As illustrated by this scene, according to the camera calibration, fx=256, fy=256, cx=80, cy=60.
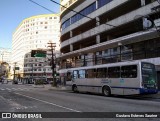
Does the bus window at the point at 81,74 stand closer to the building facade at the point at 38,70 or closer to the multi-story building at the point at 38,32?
the building facade at the point at 38,70

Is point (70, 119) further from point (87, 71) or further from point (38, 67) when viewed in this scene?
point (38, 67)

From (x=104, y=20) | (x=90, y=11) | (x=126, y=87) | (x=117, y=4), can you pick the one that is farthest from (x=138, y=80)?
(x=90, y=11)

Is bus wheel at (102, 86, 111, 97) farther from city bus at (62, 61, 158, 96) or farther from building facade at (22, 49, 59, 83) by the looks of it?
building facade at (22, 49, 59, 83)

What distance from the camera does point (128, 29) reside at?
3844cm

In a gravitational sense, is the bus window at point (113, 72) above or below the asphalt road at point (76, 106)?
above

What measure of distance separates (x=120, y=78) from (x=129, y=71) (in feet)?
4.27

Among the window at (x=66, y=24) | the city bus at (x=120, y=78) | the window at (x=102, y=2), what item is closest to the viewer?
the city bus at (x=120, y=78)

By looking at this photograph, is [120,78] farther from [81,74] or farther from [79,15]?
[79,15]

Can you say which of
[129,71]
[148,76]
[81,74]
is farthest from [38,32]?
[148,76]

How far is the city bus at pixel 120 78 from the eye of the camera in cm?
2095

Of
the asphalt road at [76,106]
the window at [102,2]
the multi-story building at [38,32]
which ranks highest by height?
the multi-story building at [38,32]

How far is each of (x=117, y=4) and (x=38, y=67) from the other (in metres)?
93.1

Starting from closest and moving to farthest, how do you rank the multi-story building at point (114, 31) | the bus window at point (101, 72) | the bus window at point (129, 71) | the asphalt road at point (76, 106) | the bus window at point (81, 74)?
the asphalt road at point (76, 106) → the bus window at point (129, 71) → the bus window at point (101, 72) → the bus window at point (81, 74) → the multi-story building at point (114, 31)

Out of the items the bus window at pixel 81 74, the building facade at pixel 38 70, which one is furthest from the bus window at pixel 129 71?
the building facade at pixel 38 70
